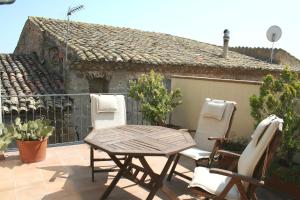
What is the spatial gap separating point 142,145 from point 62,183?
1398 millimetres

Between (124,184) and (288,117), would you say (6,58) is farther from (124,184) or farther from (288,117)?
(288,117)

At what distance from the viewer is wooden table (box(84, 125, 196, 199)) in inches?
111

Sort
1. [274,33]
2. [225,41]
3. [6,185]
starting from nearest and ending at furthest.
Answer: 1. [6,185]
2. [274,33]
3. [225,41]

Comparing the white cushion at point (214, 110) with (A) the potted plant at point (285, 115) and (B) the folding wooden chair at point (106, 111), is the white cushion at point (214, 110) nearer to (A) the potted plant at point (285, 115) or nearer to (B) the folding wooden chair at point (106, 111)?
(A) the potted plant at point (285, 115)

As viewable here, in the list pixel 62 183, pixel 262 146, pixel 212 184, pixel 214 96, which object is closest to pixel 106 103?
pixel 62 183

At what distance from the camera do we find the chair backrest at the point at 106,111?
4395 mm

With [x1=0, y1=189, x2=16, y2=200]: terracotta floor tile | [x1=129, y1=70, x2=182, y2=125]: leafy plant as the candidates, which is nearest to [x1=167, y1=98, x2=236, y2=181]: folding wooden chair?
[x1=129, y1=70, x2=182, y2=125]: leafy plant

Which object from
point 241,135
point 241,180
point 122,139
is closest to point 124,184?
point 122,139

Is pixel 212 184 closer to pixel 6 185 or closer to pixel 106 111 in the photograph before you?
pixel 106 111

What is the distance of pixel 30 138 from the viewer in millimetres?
4320

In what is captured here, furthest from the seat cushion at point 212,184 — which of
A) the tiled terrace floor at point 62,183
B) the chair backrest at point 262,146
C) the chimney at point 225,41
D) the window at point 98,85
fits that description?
the chimney at point 225,41

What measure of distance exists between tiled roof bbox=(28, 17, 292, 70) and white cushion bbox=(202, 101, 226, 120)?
5.27m

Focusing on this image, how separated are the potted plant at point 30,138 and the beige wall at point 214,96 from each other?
8.70 feet

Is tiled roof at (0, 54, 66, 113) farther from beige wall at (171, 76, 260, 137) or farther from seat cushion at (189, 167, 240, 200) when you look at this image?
seat cushion at (189, 167, 240, 200)
